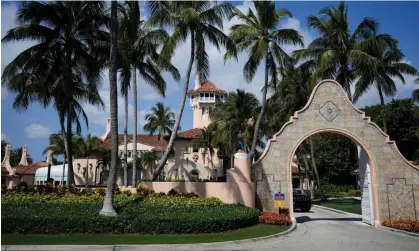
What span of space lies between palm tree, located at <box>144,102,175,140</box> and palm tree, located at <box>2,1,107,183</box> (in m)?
28.4

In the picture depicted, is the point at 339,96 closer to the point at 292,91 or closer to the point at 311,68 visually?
the point at 311,68

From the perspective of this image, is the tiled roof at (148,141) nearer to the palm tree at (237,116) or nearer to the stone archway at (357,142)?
the palm tree at (237,116)

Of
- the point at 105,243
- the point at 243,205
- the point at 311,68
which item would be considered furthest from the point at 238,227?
the point at 311,68

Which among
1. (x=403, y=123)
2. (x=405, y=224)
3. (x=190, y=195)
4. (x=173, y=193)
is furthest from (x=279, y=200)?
(x=403, y=123)

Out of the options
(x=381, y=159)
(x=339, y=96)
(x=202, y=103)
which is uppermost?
(x=202, y=103)

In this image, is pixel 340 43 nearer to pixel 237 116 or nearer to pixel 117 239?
pixel 237 116

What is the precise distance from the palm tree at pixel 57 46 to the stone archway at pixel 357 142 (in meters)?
11.6

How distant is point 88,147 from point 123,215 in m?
32.9

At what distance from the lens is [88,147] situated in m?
44.8

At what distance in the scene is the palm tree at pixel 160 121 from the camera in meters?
50.6

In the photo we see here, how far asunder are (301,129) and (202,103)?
3872cm

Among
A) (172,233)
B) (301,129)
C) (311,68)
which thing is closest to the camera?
(172,233)

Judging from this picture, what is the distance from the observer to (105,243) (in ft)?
38.8

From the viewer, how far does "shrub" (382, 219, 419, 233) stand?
1672 cm
